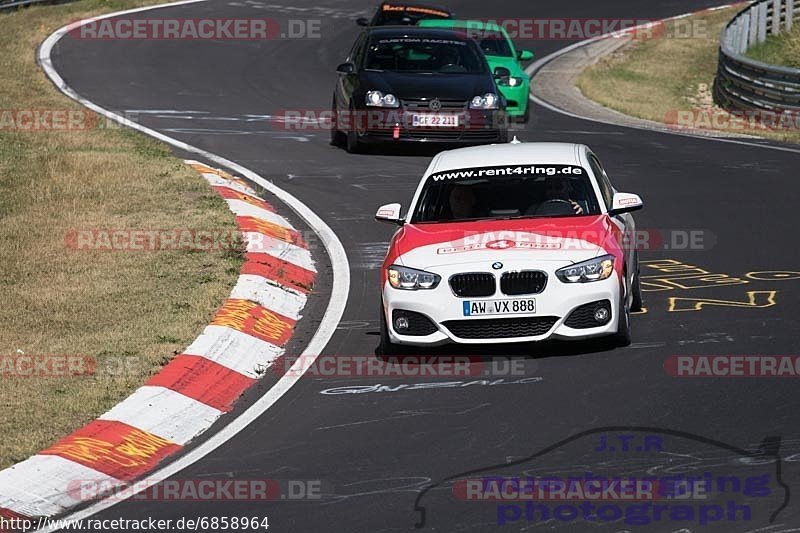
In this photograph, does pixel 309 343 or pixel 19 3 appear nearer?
pixel 309 343

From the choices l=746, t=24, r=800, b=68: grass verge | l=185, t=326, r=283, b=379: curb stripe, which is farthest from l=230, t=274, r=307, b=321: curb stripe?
l=746, t=24, r=800, b=68: grass verge

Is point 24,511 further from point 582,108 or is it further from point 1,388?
point 582,108

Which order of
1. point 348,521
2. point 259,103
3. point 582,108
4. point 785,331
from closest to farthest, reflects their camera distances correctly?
point 348,521, point 785,331, point 259,103, point 582,108

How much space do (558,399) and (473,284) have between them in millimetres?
1387

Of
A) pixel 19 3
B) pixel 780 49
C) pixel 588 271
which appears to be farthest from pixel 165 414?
pixel 19 3

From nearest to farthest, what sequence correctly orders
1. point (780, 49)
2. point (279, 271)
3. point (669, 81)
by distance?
1. point (279, 271)
2. point (669, 81)
3. point (780, 49)

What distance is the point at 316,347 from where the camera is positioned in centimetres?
1109

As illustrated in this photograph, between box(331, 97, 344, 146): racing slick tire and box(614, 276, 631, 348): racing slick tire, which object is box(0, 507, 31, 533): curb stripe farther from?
box(331, 97, 344, 146): racing slick tire

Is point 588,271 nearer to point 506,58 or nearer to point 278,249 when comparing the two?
point 278,249

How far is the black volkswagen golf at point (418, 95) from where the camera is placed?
65.5 feet

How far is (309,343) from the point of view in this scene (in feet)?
36.9

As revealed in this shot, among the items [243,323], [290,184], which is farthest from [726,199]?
[243,323]

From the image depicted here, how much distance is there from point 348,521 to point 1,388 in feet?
10.9

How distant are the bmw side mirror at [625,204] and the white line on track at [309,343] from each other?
2.24 meters
